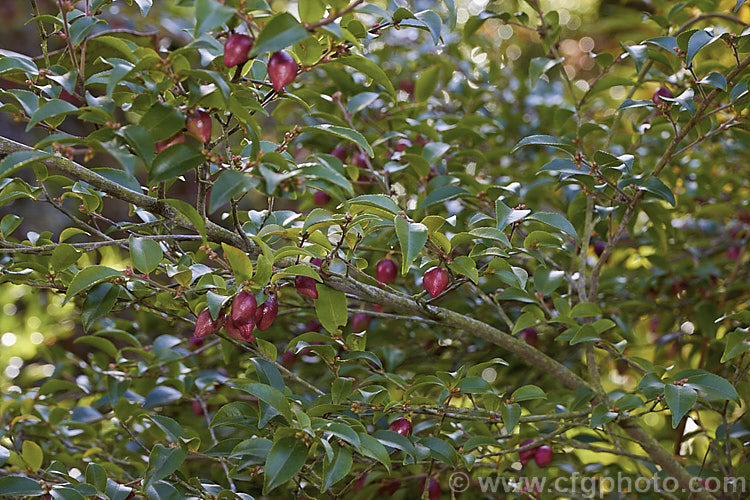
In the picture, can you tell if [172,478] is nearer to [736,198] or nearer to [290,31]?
[290,31]

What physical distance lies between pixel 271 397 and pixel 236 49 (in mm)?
378

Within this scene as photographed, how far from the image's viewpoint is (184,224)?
2.80 feet

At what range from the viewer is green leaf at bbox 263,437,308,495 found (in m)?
0.73

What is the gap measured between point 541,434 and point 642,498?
1.10ft

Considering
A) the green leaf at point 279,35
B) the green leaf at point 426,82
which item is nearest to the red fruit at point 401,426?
the green leaf at point 279,35

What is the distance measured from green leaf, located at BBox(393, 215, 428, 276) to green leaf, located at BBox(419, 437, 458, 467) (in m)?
0.33

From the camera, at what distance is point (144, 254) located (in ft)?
2.57

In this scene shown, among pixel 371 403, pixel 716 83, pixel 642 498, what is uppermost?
pixel 716 83

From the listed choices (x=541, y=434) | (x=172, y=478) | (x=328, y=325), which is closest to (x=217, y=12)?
(x=328, y=325)

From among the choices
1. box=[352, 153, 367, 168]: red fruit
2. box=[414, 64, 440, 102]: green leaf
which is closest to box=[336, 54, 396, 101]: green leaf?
box=[352, 153, 367, 168]: red fruit

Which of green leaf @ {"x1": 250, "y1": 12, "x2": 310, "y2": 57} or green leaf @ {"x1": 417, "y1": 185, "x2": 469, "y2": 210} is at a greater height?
green leaf @ {"x1": 250, "y1": 12, "x2": 310, "y2": 57}

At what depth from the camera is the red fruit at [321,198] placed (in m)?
1.37

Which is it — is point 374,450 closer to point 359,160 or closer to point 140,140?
point 140,140

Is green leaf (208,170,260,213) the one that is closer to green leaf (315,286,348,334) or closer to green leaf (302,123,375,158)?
green leaf (302,123,375,158)
